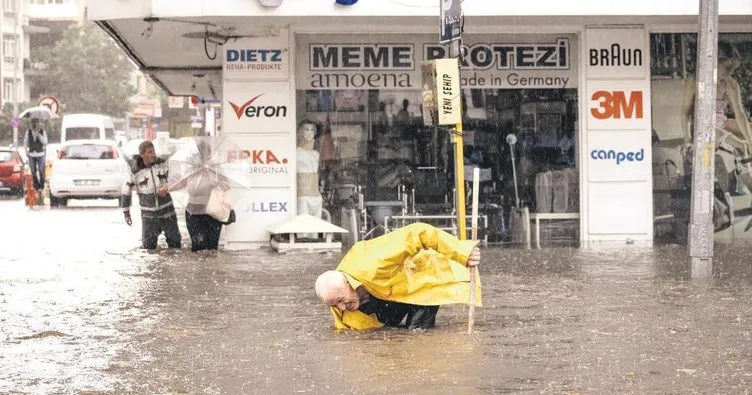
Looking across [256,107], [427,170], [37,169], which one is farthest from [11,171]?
[427,170]

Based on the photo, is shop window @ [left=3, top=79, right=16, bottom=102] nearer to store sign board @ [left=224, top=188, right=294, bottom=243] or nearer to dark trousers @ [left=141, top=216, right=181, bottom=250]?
dark trousers @ [left=141, top=216, right=181, bottom=250]

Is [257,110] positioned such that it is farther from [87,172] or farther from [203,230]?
[87,172]

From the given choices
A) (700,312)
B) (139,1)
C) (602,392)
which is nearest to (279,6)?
(139,1)

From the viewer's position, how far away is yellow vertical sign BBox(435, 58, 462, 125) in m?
12.7

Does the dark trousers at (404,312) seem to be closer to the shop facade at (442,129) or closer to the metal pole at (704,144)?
the metal pole at (704,144)

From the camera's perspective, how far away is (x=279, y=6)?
17500 mm

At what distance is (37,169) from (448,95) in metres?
24.7

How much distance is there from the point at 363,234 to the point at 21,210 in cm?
1540

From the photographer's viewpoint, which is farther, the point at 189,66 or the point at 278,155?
the point at 189,66

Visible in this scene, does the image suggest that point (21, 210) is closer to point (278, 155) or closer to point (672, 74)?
point (278, 155)

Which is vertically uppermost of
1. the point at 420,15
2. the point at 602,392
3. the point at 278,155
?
the point at 420,15

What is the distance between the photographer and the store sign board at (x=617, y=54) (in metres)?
19.2

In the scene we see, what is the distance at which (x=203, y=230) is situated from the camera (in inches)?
728

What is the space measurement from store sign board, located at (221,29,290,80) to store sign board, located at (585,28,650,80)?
4128mm
